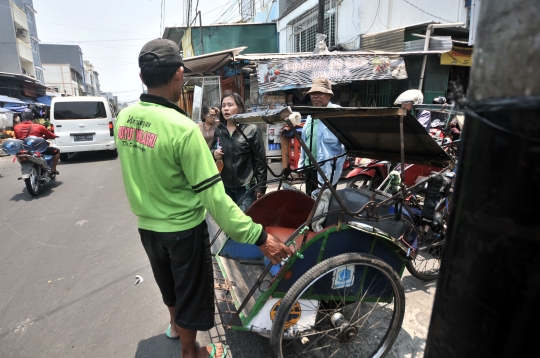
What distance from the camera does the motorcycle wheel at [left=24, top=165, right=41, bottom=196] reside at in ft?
19.6

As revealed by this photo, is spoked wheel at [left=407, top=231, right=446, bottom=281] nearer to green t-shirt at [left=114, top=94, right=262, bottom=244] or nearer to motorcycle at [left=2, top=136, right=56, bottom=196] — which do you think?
green t-shirt at [left=114, top=94, right=262, bottom=244]

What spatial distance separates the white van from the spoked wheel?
364 inches

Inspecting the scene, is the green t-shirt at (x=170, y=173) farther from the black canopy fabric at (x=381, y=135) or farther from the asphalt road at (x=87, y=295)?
the asphalt road at (x=87, y=295)

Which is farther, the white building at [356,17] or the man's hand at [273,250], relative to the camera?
the white building at [356,17]

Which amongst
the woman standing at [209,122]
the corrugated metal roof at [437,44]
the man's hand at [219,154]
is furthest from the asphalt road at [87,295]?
the corrugated metal roof at [437,44]

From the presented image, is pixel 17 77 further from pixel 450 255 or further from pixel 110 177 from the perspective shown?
pixel 450 255

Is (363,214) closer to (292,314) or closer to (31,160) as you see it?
(292,314)

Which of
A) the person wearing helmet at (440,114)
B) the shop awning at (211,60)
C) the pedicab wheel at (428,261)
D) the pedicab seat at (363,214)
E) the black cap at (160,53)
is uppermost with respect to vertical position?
the shop awning at (211,60)

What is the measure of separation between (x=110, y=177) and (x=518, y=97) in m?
8.29

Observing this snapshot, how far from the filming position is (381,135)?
249 cm

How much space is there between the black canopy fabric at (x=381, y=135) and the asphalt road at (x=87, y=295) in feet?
4.19

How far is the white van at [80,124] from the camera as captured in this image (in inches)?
367

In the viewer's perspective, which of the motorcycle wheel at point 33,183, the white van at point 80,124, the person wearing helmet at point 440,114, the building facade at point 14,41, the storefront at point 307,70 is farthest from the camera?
the building facade at point 14,41

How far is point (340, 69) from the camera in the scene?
7.91m
